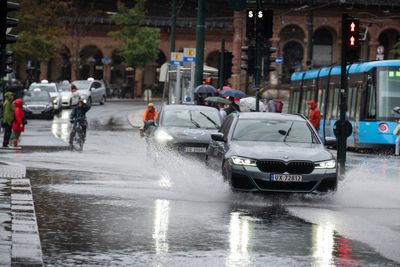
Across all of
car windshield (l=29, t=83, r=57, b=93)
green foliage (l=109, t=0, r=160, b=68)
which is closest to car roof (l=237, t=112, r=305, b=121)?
car windshield (l=29, t=83, r=57, b=93)

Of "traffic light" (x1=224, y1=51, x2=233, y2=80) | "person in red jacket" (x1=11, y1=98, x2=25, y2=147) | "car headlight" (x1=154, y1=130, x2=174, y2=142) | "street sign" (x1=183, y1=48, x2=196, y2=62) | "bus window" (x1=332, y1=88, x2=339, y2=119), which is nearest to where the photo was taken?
"car headlight" (x1=154, y1=130, x2=174, y2=142)

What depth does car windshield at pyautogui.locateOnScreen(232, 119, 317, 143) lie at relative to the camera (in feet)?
65.3

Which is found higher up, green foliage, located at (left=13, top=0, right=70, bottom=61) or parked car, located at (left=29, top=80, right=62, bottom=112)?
green foliage, located at (left=13, top=0, right=70, bottom=61)

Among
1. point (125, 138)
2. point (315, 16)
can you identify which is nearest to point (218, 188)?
point (125, 138)

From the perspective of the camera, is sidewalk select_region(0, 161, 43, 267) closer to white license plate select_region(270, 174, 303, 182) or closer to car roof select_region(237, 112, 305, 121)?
white license plate select_region(270, 174, 303, 182)

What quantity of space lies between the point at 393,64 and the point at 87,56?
7014 centimetres

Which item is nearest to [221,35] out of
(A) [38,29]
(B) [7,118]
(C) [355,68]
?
(A) [38,29]

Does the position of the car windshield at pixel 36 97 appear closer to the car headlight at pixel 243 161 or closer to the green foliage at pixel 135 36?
the green foliage at pixel 135 36

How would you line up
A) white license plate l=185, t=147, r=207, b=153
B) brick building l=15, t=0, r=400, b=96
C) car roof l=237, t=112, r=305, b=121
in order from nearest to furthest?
car roof l=237, t=112, r=305, b=121
white license plate l=185, t=147, r=207, b=153
brick building l=15, t=0, r=400, b=96

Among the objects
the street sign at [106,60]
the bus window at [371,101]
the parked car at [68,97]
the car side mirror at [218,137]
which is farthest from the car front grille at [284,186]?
the street sign at [106,60]

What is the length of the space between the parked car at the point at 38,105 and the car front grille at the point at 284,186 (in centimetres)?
4161

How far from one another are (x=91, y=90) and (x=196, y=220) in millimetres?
63111

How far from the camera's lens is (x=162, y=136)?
89.0ft

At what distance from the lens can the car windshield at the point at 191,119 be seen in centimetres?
2799
